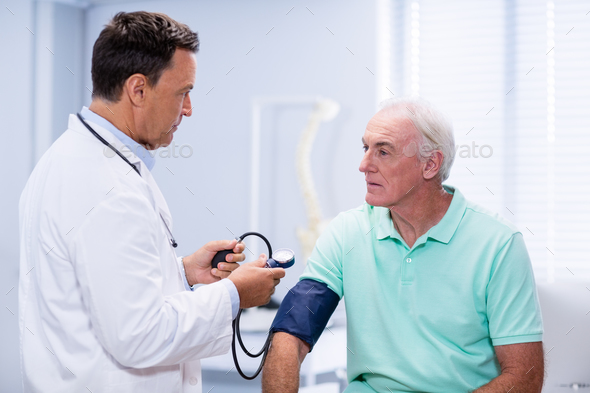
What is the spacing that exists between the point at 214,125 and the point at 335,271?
1.56 metres

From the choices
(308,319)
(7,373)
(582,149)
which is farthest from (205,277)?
(582,149)

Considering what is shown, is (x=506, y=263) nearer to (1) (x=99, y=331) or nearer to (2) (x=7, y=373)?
(1) (x=99, y=331)

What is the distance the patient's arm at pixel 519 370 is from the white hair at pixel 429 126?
510mm

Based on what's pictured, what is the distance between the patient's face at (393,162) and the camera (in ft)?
4.58

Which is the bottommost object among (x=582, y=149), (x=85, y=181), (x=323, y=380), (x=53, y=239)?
(x=323, y=380)

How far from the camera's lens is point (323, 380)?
2.73 metres

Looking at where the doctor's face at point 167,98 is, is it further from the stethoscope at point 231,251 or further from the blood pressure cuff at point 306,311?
the blood pressure cuff at point 306,311

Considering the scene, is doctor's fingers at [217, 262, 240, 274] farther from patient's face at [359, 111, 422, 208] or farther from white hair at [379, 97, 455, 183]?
white hair at [379, 97, 455, 183]

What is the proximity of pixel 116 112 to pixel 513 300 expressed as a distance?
1.05m

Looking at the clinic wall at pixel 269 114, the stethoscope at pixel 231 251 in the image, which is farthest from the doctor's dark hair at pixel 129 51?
the clinic wall at pixel 269 114

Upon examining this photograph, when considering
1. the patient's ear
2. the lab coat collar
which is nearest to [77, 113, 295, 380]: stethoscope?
the lab coat collar

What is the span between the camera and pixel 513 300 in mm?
1233

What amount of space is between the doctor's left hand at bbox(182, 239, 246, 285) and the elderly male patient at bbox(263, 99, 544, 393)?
0.19 metres

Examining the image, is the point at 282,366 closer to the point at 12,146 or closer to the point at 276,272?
the point at 276,272
